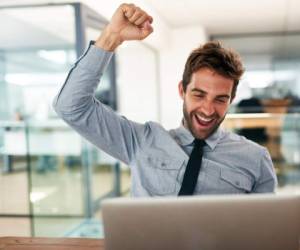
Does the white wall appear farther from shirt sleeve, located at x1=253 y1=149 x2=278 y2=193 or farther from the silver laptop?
the silver laptop

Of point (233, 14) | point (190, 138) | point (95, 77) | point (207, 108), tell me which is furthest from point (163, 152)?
point (233, 14)

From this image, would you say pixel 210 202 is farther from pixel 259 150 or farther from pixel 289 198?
pixel 259 150

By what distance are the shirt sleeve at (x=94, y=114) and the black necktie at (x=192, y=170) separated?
0.21m

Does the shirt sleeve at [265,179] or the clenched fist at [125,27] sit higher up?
the clenched fist at [125,27]

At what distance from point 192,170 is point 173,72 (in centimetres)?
→ 467

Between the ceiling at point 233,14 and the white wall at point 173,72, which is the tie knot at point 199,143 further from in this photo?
the white wall at point 173,72

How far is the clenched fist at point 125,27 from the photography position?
1.20m

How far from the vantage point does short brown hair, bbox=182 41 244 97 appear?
1.38 metres

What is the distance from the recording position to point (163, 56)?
5938 millimetres

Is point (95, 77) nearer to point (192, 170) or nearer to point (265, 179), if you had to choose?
point (192, 170)

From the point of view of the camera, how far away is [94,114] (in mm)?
1334

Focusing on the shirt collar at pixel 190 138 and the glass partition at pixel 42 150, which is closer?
the shirt collar at pixel 190 138

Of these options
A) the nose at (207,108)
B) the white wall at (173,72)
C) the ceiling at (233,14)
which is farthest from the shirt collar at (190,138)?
the white wall at (173,72)

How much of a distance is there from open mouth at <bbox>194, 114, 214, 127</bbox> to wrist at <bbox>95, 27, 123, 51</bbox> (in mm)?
398
